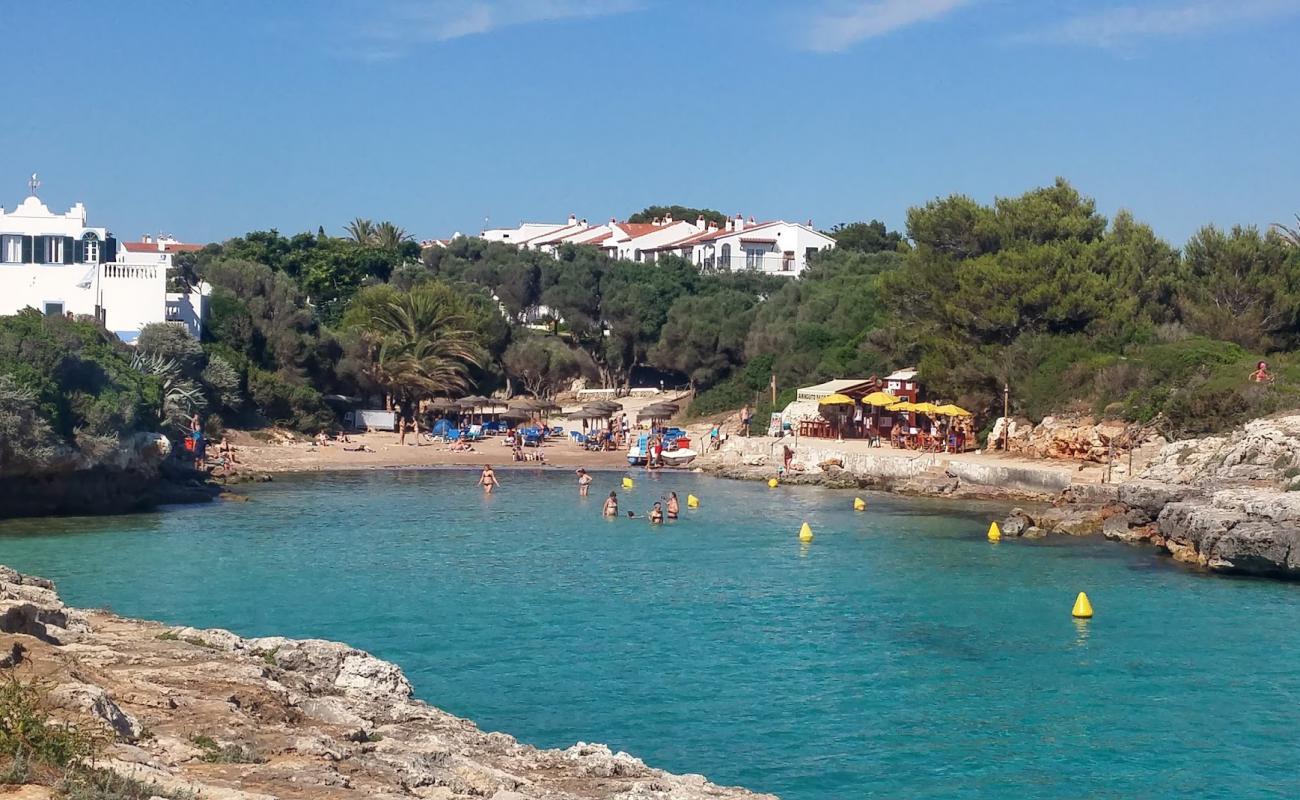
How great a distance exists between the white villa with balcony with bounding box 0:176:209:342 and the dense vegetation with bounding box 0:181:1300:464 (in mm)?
2356

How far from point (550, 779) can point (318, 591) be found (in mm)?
13564

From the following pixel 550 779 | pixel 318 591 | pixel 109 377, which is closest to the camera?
pixel 550 779

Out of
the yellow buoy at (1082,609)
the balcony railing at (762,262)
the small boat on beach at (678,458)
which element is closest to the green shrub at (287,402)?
the small boat on beach at (678,458)

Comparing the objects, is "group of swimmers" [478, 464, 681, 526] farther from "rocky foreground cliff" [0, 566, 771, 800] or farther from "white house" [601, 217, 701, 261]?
"white house" [601, 217, 701, 261]

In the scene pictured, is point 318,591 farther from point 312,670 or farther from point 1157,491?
point 1157,491

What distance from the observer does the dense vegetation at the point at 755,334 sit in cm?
3744

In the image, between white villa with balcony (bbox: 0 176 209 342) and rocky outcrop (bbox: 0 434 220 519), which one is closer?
rocky outcrop (bbox: 0 434 220 519)

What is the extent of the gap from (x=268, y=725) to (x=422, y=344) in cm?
4612

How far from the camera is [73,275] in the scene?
46031mm

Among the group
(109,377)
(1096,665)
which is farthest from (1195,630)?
(109,377)

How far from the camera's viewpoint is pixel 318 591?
24.8 metres

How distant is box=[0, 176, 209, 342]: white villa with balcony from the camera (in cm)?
4519

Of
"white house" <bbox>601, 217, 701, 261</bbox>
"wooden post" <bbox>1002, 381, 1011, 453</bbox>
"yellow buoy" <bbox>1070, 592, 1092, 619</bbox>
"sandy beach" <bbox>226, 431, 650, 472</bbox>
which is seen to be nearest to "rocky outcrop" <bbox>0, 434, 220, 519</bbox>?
"sandy beach" <bbox>226, 431, 650, 472</bbox>

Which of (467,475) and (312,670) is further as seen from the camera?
(467,475)
